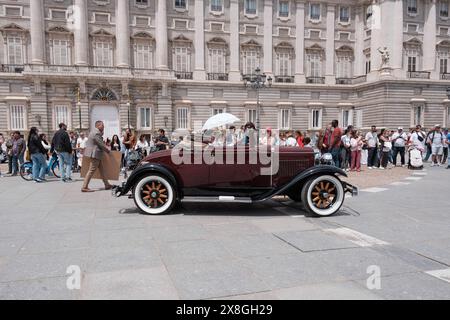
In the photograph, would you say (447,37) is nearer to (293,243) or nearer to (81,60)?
(81,60)

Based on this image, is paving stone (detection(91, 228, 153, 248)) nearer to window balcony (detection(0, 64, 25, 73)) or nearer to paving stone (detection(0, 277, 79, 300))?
paving stone (detection(0, 277, 79, 300))

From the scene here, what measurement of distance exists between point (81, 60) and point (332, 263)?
32649mm

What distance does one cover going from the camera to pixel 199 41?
34.9 meters

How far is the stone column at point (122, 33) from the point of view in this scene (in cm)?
3266

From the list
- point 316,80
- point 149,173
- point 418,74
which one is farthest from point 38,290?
point 418,74

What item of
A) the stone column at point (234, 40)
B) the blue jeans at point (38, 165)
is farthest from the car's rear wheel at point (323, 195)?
the stone column at point (234, 40)

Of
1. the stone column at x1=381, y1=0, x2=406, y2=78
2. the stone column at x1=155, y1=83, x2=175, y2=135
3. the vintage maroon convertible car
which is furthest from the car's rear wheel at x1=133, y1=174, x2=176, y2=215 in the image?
the stone column at x1=381, y1=0, x2=406, y2=78

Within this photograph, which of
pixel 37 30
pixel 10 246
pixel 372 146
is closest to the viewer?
pixel 10 246

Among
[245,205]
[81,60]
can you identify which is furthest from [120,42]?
[245,205]

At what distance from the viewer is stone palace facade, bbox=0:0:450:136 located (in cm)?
3116

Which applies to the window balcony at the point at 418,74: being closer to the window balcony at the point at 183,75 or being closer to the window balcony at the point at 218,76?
the window balcony at the point at 218,76

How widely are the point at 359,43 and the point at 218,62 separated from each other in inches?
625

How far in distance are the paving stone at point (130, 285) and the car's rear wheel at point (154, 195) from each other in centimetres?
276

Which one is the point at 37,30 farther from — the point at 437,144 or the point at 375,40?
the point at 375,40
